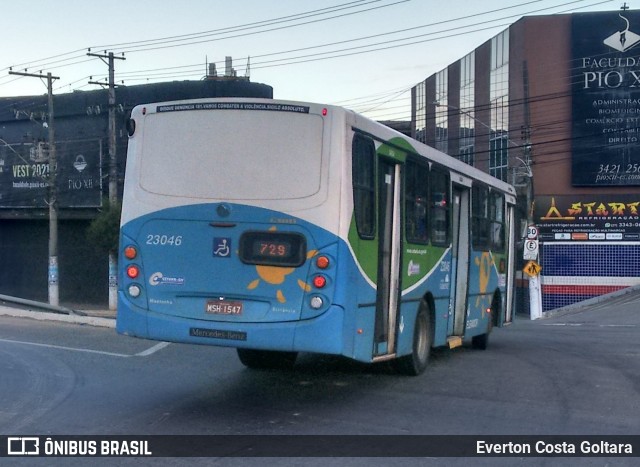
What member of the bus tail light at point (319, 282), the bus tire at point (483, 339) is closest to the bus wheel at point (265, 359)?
the bus tail light at point (319, 282)

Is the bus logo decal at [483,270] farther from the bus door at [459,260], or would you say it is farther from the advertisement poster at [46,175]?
the advertisement poster at [46,175]

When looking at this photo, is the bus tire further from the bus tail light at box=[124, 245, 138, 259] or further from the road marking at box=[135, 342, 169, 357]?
the bus tail light at box=[124, 245, 138, 259]

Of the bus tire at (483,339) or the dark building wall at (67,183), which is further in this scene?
the dark building wall at (67,183)

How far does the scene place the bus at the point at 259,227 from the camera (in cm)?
900

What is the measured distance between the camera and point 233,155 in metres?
9.30

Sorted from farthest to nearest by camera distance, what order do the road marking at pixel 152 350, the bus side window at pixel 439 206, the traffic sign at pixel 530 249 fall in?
the traffic sign at pixel 530 249 → the road marking at pixel 152 350 → the bus side window at pixel 439 206

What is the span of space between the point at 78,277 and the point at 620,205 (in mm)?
29616

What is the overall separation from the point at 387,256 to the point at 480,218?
4988 millimetres

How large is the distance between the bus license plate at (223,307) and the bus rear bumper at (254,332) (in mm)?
105

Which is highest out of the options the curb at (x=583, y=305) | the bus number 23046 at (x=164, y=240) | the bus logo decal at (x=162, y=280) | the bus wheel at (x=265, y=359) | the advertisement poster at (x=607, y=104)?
the advertisement poster at (x=607, y=104)

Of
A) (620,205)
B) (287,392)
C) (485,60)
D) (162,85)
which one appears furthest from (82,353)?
(485,60)

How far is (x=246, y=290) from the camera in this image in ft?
30.0

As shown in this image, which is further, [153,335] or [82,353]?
[82,353]
